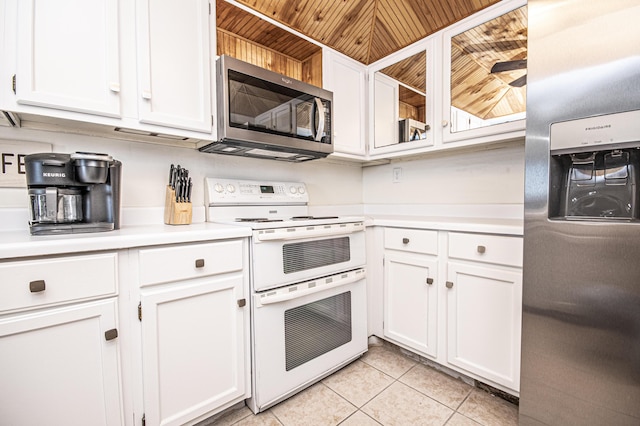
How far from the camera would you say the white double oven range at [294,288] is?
1389 millimetres

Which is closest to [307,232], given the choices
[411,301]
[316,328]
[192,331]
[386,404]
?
[316,328]

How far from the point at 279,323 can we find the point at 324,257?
1.38 ft

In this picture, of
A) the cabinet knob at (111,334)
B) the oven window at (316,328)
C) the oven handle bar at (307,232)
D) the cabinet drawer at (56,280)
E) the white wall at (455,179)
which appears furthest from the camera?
the white wall at (455,179)

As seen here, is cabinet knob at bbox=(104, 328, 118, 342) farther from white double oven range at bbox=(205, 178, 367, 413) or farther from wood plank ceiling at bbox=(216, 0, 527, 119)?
wood plank ceiling at bbox=(216, 0, 527, 119)

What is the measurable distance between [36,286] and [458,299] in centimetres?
180

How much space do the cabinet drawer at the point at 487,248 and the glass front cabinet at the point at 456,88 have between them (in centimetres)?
60

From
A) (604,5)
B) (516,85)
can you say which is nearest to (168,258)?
(604,5)

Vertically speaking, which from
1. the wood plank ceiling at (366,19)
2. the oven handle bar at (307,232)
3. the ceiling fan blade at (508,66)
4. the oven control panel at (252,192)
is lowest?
the oven handle bar at (307,232)

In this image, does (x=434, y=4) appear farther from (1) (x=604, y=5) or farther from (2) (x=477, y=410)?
(2) (x=477, y=410)

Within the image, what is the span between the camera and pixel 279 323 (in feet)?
4.73

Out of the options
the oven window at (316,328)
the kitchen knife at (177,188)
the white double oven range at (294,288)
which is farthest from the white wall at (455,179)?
the kitchen knife at (177,188)

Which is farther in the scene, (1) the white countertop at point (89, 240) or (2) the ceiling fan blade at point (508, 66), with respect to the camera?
(2) the ceiling fan blade at point (508, 66)

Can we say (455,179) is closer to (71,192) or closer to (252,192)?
(252,192)

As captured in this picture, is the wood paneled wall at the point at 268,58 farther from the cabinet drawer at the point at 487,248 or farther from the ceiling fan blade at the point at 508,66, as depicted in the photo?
the cabinet drawer at the point at 487,248
